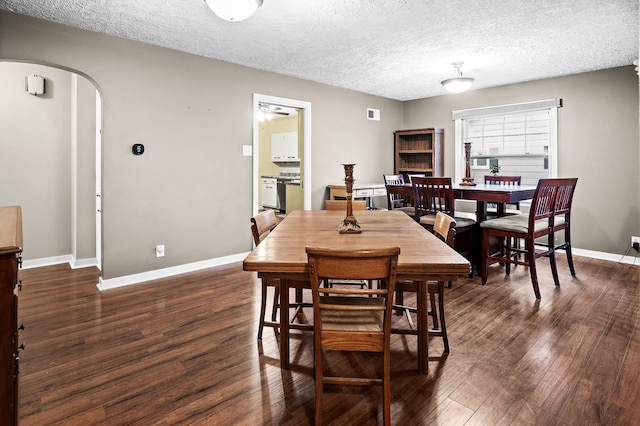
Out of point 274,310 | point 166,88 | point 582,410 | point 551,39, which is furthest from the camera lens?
point 166,88

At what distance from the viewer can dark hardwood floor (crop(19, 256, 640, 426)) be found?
1653 millimetres

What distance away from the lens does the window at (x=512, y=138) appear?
16.3 feet

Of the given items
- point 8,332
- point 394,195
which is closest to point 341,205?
point 394,195

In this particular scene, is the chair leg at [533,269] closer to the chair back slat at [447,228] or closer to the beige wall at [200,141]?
the chair back slat at [447,228]

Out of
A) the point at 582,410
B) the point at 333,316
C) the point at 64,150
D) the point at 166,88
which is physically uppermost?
the point at 166,88

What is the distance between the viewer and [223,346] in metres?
2.29

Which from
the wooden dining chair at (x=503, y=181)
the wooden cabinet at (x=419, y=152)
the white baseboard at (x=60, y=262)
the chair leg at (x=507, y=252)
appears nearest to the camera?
the chair leg at (x=507, y=252)

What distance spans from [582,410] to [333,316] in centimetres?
122

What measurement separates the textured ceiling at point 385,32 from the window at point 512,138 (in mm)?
665

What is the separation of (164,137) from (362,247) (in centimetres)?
294

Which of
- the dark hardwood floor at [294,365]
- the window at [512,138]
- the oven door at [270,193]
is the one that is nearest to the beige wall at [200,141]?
the window at [512,138]

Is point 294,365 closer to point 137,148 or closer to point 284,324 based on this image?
point 284,324

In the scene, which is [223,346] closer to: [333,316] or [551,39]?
[333,316]

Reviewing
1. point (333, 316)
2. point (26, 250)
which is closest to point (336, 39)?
point (333, 316)
